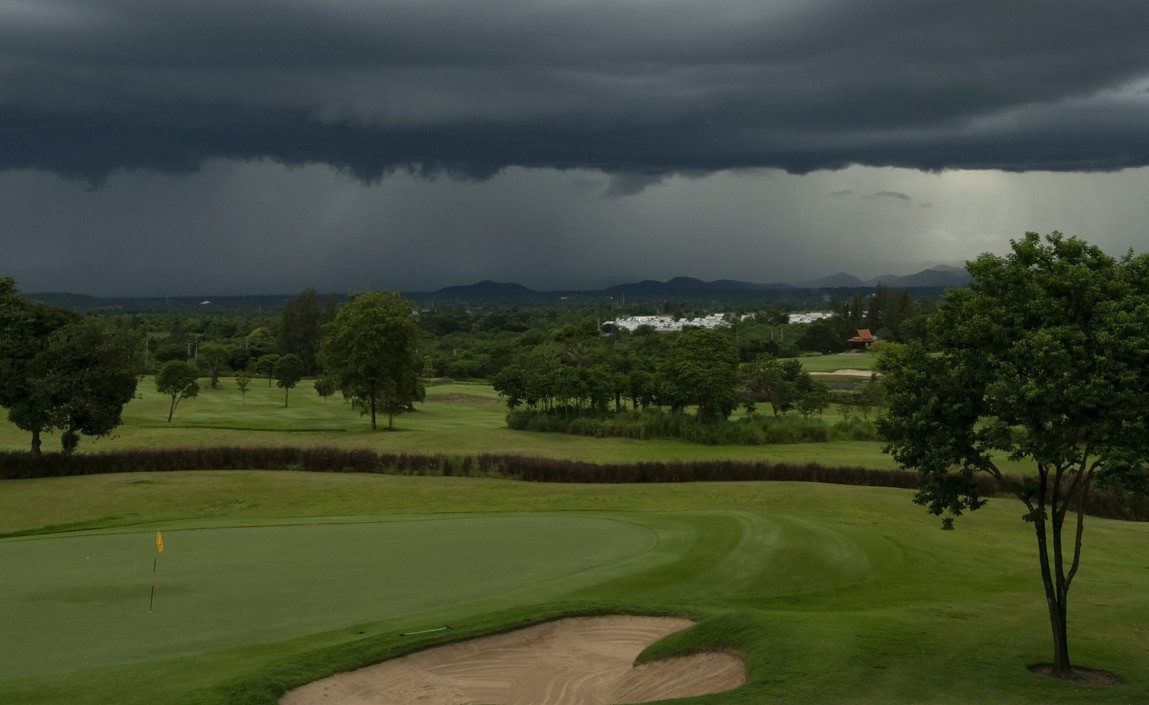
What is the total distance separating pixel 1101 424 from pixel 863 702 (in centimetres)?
484

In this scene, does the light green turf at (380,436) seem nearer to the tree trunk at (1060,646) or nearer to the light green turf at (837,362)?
the tree trunk at (1060,646)

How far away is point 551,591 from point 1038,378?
34.1ft

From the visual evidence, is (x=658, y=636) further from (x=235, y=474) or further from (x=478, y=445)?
(x=478, y=445)

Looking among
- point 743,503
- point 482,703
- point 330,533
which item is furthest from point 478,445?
point 482,703

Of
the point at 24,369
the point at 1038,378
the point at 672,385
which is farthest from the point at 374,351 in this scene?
the point at 1038,378

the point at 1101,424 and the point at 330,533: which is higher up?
the point at 1101,424

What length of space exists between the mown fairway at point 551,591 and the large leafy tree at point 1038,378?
2750mm

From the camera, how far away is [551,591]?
19.2m

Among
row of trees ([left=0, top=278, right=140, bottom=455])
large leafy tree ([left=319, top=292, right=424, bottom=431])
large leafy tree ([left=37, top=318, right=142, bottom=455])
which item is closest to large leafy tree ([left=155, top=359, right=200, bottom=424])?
large leafy tree ([left=319, top=292, right=424, bottom=431])

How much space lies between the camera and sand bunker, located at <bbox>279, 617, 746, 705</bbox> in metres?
13.9

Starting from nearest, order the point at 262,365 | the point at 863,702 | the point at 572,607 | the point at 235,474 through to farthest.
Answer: the point at 863,702 < the point at 572,607 < the point at 235,474 < the point at 262,365

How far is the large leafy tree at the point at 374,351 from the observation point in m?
64.9

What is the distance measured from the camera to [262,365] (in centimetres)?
10581

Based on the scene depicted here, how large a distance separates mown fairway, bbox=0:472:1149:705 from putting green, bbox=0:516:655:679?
78mm
